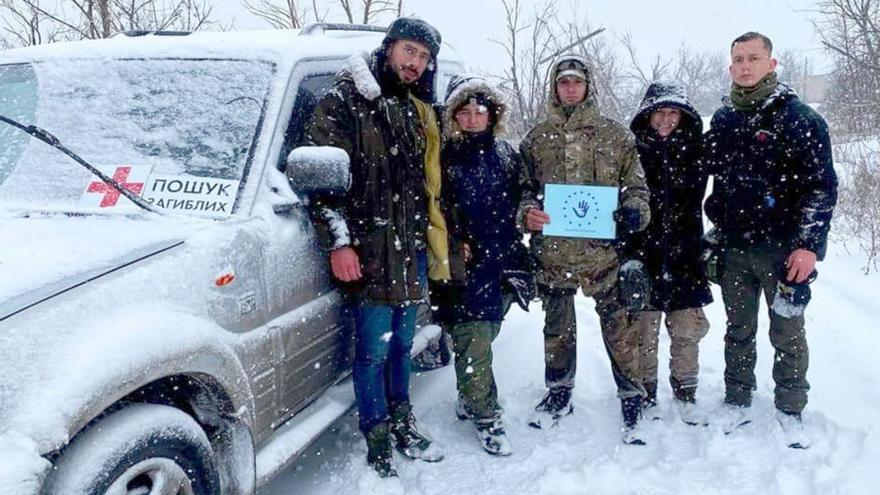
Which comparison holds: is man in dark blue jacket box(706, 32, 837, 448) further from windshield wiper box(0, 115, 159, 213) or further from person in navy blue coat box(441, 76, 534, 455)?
windshield wiper box(0, 115, 159, 213)

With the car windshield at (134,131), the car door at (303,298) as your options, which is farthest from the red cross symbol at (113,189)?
the car door at (303,298)

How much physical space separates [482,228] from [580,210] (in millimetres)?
502

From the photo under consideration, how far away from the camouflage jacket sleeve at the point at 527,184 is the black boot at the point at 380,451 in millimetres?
1211

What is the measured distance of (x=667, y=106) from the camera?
11.5ft

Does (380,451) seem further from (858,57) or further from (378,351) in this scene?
(858,57)

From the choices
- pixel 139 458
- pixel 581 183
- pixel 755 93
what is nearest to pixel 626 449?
pixel 581 183

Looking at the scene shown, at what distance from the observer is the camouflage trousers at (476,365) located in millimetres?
3562

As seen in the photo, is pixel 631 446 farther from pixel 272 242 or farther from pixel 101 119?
pixel 101 119

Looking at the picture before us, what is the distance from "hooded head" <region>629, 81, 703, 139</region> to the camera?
11.5 ft

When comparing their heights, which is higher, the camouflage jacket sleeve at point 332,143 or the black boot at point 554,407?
the camouflage jacket sleeve at point 332,143

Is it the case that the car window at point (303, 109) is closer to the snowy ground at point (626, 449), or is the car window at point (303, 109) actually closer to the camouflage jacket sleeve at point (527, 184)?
the camouflage jacket sleeve at point (527, 184)

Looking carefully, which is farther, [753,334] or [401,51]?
[753,334]

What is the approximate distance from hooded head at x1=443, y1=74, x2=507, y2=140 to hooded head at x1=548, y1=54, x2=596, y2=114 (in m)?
0.27

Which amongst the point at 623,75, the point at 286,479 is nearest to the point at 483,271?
the point at 286,479
